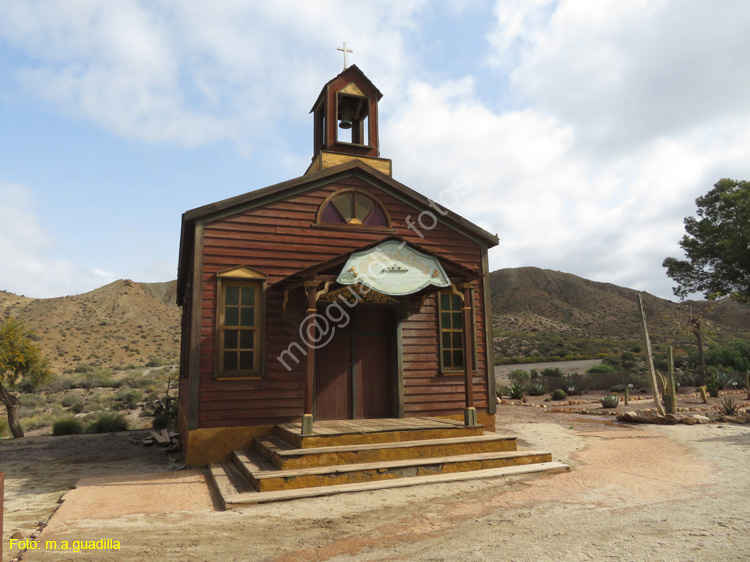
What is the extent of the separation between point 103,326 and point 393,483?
56.3 m

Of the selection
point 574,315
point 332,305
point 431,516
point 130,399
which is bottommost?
point 431,516

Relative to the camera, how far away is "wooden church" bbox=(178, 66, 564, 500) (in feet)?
30.0

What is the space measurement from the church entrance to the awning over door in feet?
6.31

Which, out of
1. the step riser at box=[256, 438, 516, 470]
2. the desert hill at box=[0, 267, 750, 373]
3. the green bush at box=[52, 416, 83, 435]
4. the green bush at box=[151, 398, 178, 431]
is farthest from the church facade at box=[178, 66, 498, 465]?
the desert hill at box=[0, 267, 750, 373]

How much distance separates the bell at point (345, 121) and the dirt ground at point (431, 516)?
8.87m

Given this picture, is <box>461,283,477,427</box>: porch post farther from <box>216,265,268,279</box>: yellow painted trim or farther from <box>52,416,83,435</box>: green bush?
<box>52,416,83,435</box>: green bush

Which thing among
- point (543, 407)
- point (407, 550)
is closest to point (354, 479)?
point (407, 550)

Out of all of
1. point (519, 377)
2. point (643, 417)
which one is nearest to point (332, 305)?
point (643, 417)

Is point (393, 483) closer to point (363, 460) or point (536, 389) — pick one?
point (363, 460)

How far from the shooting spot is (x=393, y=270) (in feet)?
30.0

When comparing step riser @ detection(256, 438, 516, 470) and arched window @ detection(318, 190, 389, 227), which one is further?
arched window @ detection(318, 190, 389, 227)

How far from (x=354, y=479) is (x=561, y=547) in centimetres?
362

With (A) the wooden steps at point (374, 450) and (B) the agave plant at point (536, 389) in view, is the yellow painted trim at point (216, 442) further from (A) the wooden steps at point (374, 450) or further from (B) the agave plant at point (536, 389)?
(B) the agave plant at point (536, 389)

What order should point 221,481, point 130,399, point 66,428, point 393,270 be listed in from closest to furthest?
point 221,481, point 393,270, point 66,428, point 130,399
